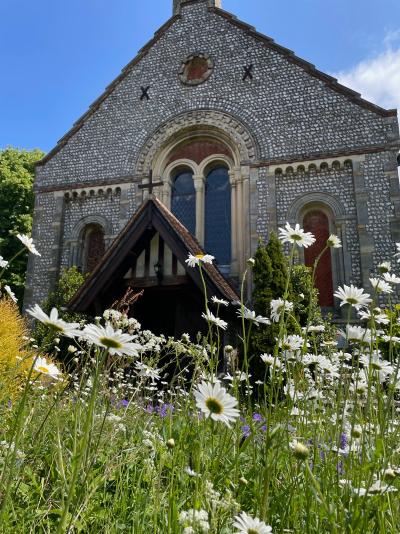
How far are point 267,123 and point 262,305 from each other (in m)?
5.55

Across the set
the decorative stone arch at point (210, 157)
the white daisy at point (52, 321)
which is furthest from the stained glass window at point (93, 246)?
the white daisy at point (52, 321)

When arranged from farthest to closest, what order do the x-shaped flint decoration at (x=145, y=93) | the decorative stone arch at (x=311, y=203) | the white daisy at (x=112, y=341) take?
1. the x-shaped flint decoration at (x=145, y=93)
2. the decorative stone arch at (x=311, y=203)
3. the white daisy at (x=112, y=341)

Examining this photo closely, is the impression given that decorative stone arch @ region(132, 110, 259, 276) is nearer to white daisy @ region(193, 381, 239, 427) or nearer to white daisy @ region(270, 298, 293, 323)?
white daisy @ region(270, 298, 293, 323)

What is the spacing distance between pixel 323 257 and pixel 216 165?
4.19 meters

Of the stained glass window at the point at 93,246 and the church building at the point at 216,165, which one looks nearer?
the church building at the point at 216,165

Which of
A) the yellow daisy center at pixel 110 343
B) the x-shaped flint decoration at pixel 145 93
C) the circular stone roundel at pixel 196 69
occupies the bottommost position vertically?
the yellow daisy center at pixel 110 343

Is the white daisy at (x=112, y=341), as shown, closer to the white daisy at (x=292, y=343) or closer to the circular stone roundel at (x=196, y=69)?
the white daisy at (x=292, y=343)

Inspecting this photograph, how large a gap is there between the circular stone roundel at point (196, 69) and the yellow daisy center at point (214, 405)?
44.7 feet

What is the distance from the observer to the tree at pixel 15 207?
21.2 meters

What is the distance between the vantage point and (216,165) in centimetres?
1337

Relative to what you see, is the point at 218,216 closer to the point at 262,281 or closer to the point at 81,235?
the point at 262,281

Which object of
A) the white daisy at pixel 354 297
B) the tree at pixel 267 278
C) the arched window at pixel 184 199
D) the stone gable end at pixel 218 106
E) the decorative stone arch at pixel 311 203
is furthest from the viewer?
the arched window at pixel 184 199

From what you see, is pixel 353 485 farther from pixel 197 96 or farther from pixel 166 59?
pixel 166 59

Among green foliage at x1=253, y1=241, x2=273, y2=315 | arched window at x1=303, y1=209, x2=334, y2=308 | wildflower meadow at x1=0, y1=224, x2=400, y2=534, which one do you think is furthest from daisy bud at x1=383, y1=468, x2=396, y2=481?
arched window at x1=303, y1=209, x2=334, y2=308
